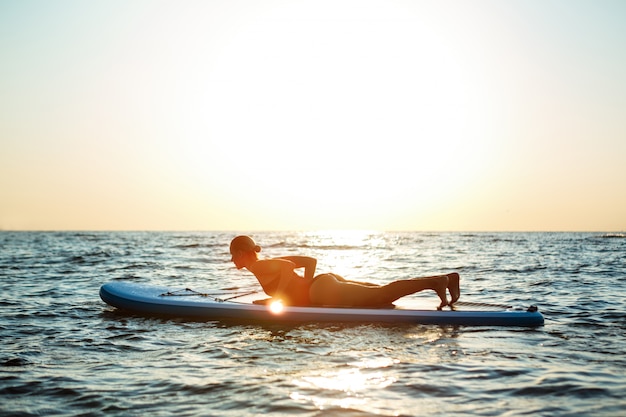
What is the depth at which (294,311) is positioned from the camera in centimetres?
818

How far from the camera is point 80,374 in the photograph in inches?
223

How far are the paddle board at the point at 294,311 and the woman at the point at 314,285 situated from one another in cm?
25

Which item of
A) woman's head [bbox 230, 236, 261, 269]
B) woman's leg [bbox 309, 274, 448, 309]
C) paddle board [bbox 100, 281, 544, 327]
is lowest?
paddle board [bbox 100, 281, 544, 327]

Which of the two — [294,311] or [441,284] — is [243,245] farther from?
[441,284]

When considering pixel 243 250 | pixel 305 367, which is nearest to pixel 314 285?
pixel 243 250

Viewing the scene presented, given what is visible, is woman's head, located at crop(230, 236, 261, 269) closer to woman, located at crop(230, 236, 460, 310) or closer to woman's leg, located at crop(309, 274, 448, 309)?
woman, located at crop(230, 236, 460, 310)

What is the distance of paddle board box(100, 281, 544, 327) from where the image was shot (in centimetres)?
791

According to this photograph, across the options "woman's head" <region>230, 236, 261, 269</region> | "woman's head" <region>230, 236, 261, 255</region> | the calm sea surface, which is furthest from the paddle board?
"woman's head" <region>230, 236, 261, 255</region>

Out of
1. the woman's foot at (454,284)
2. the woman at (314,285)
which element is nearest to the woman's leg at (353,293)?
the woman at (314,285)

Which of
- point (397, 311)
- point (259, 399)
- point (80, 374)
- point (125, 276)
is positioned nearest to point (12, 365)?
point (80, 374)

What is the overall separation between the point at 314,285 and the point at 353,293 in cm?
60

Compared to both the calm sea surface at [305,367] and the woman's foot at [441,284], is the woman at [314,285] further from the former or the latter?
the calm sea surface at [305,367]

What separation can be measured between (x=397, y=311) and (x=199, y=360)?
3.06 meters

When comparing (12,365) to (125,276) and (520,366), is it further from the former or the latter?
(125,276)
